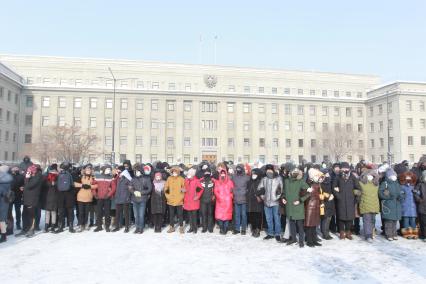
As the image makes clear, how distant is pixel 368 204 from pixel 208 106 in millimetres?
57433

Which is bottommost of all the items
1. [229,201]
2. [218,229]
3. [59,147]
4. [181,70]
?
[218,229]

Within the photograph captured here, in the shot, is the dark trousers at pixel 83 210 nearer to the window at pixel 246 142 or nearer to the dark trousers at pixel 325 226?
the dark trousers at pixel 325 226

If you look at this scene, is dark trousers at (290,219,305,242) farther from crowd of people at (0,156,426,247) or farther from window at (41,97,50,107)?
window at (41,97,50,107)

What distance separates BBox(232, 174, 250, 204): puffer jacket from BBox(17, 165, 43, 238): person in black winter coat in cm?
576

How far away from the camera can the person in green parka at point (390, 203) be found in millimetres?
9359

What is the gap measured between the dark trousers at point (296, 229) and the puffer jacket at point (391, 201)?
7.86ft

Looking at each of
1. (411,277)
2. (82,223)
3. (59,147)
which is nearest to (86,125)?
(59,147)

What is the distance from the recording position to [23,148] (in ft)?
189

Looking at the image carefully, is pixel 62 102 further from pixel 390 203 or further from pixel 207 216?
pixel 390 203

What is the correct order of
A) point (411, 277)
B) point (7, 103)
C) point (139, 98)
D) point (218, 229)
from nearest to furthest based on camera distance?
1. point (411, 277)
2. point (218, 229)
3. point (7, 103)
4. point (139, 98)

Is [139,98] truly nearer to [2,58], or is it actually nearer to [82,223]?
[2,58]

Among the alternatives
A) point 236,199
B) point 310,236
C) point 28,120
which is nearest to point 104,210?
Answer: point 236,199

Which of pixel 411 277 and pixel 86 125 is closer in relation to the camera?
pixel 411 277

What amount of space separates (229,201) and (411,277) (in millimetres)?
5216
